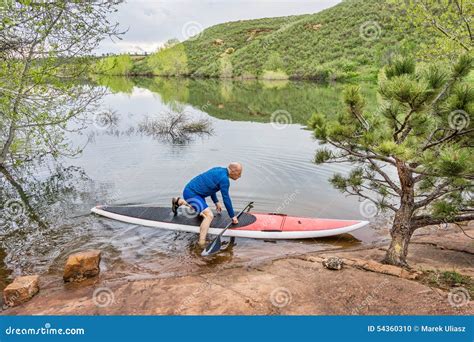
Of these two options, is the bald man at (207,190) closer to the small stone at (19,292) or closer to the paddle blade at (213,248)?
the paddle blade at (213,248)

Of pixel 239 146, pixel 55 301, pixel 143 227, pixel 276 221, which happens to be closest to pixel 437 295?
pixel 276 221

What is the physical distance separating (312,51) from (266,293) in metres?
79.9

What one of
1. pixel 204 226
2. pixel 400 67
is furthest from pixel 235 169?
pixel 400 67

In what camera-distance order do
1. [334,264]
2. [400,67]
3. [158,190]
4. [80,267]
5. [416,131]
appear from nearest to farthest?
[400,67] < [416,131] < [334,264] < [80,267] < [158,190]

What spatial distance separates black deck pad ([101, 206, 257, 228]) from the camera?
29.9 ft

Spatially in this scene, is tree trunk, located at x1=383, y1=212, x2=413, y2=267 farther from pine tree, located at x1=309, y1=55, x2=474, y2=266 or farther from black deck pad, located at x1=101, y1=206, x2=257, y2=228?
black deck pad, located at x1=101, y1=206, x2=257, y2=228

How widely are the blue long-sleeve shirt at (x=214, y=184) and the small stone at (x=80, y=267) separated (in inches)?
110

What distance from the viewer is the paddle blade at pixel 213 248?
8.08m

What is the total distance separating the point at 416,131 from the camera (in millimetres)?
6125

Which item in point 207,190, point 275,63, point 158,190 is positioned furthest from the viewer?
point 275,63

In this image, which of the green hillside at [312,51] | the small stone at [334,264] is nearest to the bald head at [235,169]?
the small stone at [334,264]

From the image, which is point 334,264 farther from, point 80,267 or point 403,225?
point 80,267

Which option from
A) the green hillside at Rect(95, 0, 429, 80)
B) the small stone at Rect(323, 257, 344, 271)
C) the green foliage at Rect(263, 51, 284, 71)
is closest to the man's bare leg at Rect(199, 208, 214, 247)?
the small stone at Rect(323, 257, 344, 271)

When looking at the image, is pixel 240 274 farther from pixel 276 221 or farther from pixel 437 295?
pixel 437 295
